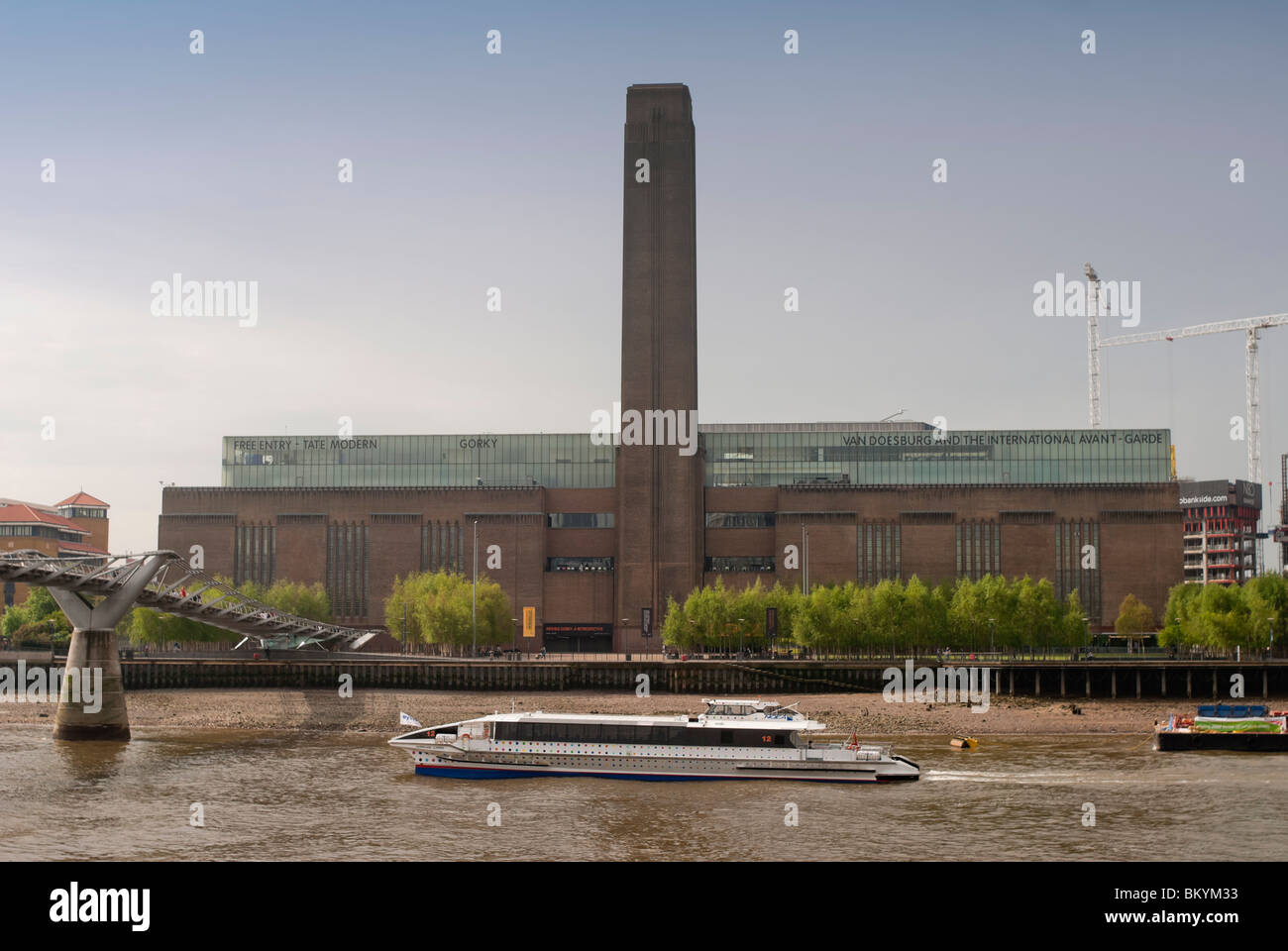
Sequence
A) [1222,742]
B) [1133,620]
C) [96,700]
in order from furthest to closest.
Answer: [1133,620]
[96,700]
[1222,742]

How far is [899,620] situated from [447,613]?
39.6 metres

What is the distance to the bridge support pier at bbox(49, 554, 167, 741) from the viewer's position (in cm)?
6850

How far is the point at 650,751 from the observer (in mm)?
56562

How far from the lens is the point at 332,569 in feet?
436

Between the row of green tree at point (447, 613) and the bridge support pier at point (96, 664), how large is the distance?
133 feet

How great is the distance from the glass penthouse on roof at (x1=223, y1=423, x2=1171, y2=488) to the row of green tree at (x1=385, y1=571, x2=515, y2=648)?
1846 centimetres

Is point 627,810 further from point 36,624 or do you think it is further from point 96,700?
point 36,624

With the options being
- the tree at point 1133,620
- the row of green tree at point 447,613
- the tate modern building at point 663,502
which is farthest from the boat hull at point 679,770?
the tree at point 1133,620

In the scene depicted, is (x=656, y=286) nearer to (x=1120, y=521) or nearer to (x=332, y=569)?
(x=332, y=569)

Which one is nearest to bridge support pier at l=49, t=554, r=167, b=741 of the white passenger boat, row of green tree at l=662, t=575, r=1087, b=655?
the white passenger boat

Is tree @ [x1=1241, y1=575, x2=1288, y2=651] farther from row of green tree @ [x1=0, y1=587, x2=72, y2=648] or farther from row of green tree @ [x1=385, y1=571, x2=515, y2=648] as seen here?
row of green tree @ [x1=0, y1=587, x2=72, y2=648]

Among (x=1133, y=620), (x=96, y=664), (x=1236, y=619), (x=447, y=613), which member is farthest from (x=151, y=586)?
(x=1133, y=620)

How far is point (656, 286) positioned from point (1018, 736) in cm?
6833

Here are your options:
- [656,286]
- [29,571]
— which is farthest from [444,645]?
[29,571]
